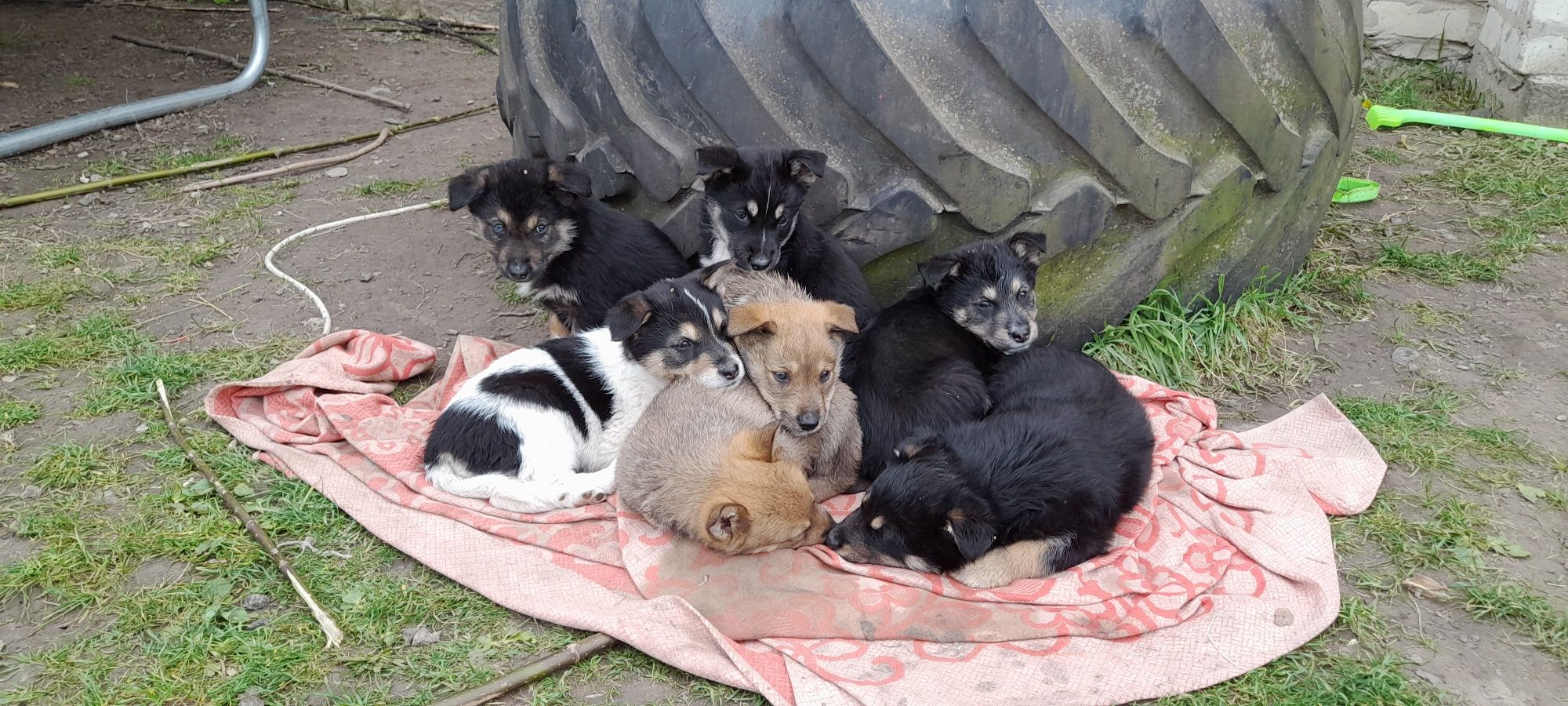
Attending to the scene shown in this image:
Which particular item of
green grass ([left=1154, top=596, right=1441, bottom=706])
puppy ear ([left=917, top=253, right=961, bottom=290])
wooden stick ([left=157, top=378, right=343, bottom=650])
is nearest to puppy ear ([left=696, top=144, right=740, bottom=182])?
puppy ear ([left=917, top=253, right=961, bottom=290])

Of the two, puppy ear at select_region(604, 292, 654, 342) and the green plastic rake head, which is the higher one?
puppy ear at select_region(604, 292, 654, 342)

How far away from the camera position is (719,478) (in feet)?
13.1

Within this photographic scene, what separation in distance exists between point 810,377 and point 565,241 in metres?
1.58

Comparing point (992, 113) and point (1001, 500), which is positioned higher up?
point (992, 113)

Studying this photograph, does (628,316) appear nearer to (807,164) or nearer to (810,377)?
(810,377)

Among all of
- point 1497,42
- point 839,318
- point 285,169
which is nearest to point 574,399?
point 839,318

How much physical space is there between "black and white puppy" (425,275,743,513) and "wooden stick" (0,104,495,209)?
4.81 metres

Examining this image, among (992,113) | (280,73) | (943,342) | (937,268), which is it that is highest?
(992,113)

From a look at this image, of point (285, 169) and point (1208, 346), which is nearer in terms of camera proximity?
point (1208, 346)

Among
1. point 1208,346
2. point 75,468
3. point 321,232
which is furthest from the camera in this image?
point 321,232

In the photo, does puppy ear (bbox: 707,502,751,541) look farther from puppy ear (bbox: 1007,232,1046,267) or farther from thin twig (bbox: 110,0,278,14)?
thin twig (bbox: 110,0,278,14)

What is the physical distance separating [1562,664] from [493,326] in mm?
4909

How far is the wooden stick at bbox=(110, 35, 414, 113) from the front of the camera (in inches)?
379

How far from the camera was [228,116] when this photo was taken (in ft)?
30.1
